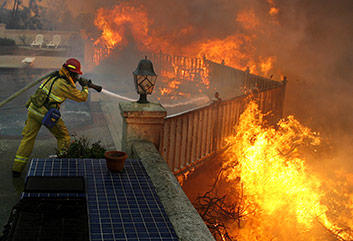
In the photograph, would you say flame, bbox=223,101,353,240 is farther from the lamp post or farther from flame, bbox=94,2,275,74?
flame, bbox=94,2,275,74

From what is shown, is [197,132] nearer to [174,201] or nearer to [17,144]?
[174,201]

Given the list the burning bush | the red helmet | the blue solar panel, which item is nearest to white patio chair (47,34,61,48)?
the burning bush

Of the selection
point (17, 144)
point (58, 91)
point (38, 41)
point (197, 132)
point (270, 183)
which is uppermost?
point (38, 41)

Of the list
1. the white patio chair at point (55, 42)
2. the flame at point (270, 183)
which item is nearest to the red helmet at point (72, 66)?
the flame at point (270, 183)

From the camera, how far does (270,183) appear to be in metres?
7.69

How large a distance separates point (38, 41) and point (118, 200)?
25405 millimetres

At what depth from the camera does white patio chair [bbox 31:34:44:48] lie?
2495cm

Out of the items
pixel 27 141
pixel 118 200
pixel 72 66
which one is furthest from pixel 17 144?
pixel 118 200

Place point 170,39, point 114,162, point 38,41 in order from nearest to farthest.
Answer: point 114,162
point 170,39
point 38,41

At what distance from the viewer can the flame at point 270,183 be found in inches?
258

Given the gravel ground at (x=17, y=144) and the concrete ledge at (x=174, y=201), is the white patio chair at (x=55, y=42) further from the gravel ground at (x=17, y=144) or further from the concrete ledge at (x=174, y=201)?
the concrete ledge at (x=174, y=201)

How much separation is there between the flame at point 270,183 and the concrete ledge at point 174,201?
260cm

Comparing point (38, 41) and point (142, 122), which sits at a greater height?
point (38, 41)

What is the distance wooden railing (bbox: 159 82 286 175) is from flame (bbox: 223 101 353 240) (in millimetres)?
337
